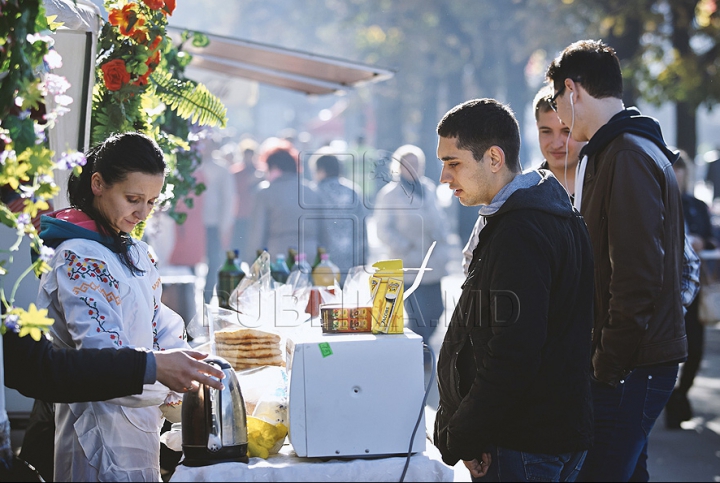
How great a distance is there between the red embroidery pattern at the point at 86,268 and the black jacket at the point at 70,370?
248mm

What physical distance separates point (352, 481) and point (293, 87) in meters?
5.73

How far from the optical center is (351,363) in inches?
97.7

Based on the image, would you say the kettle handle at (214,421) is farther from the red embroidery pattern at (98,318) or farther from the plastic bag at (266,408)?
the red embroidery pattern at (98,318)

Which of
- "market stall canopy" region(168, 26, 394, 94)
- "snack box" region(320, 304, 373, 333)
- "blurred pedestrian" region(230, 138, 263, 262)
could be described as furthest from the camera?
"blurred pedestrian" region(230, 138, 263, 262)

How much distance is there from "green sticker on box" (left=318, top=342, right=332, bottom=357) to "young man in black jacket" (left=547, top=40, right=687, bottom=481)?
4.18 feet

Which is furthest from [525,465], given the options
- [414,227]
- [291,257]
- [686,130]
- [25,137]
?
[686,130]

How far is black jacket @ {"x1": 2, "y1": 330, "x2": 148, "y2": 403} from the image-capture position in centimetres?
228

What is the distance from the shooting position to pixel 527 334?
2.41 metres

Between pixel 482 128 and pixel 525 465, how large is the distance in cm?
108

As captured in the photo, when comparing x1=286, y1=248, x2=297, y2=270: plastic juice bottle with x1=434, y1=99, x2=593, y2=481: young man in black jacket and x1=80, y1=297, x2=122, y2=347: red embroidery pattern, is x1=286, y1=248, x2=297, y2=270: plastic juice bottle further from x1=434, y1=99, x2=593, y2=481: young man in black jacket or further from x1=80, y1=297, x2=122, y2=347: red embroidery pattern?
x1=80, y1=297, x2=122, y2=347: red embroidery pattern

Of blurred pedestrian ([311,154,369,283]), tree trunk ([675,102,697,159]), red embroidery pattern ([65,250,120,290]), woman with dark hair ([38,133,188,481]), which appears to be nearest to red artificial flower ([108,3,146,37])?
woman with dark hair ([38,133,188,481])

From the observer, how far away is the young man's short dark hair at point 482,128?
260cm

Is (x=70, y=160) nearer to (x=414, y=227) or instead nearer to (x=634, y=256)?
(x=634, y=256)

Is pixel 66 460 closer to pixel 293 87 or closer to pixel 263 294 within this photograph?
pixel 263 294
